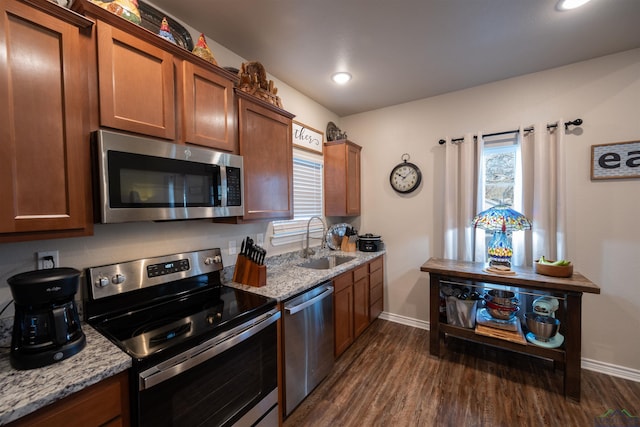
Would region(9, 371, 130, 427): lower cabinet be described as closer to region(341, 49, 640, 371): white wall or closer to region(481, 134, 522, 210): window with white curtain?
region(341, 49, 640, 371): white wall

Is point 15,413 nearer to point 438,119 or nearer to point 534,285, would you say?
point 534,285

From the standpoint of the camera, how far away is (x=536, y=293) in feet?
7.02

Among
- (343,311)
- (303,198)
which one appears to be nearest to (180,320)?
(343,311)

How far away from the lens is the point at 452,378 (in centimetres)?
221

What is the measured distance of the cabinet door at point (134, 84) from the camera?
3.75ft

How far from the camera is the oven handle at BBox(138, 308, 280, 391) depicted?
3.21 feet

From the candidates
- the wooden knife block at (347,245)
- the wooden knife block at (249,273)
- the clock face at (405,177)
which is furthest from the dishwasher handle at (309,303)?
the clock face at (405,177)

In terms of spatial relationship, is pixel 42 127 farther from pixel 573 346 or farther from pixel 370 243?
pixel 573 346

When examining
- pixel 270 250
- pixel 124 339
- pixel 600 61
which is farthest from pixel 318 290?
pixel 600 61

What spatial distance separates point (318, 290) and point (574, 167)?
263 centimetres

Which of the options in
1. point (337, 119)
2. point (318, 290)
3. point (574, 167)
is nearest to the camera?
point (318, 290)

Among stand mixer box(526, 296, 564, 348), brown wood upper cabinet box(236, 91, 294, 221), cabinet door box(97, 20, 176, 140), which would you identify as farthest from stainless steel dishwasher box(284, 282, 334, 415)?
stand mixer box(526, 296, 564, 348)

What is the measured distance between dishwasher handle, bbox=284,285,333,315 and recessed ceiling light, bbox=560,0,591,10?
8.25 ft

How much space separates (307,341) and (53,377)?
4.50ft
